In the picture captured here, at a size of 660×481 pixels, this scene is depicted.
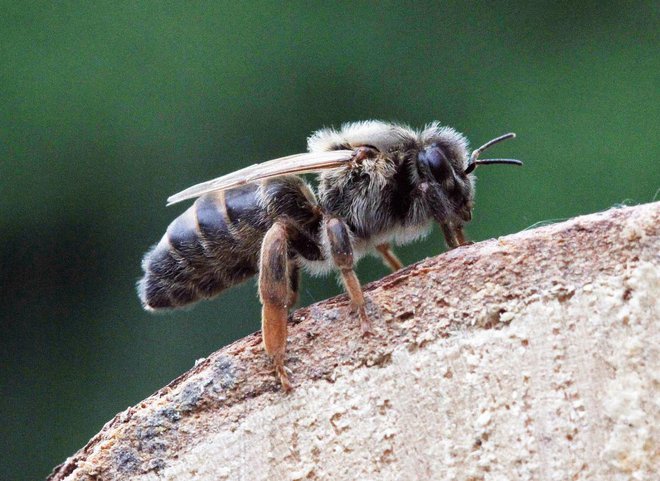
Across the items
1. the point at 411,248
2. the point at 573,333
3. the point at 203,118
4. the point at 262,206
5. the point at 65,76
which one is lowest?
the point at 411,248

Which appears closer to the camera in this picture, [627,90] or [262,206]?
[262,206]

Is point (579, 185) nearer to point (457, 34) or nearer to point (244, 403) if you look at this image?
point (457, 34)

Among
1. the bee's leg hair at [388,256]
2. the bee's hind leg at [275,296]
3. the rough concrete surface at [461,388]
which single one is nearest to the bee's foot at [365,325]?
the rough concrete surface at [461,388]

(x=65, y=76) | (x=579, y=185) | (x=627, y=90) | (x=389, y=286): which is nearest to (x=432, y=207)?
(x=389, y=286)

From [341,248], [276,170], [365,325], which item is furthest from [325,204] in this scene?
[365,325]

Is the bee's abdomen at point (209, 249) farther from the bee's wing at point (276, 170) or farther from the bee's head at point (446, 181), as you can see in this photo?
the bee's head at point (446, 181)

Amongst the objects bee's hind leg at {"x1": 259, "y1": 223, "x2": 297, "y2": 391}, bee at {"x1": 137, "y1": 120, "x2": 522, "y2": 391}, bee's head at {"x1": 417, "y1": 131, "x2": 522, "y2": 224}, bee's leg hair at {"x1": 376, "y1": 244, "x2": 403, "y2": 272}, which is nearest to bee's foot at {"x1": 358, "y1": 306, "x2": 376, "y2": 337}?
bee's hind leg at {"x1": 259, "y1": 223, "x2": 297, "y2": 391}

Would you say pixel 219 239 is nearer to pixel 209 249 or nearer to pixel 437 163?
pixel 209 249
